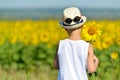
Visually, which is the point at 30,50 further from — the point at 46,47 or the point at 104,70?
the point at 104,70

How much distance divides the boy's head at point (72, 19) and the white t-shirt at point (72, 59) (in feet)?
0.44

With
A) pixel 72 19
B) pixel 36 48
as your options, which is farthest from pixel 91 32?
pixel 36 48

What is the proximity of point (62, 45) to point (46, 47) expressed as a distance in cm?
577

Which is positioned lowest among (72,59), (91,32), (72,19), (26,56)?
(26,56)

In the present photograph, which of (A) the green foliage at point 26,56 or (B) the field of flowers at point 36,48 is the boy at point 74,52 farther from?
(A) the green foliage at point 26,56

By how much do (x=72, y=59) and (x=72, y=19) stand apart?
1.11 feet

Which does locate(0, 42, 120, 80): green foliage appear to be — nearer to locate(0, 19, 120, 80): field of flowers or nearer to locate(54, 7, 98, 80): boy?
locate(0, 19, 120, 80): field of flowers

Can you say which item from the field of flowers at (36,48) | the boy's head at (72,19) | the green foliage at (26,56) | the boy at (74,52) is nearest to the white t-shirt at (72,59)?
the boy at (74,52)

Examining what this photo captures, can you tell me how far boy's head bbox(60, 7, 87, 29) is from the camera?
477 cm

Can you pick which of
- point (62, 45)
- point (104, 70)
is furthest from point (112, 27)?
point (62, 45)

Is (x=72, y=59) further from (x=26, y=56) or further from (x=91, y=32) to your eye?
(x=26, y=56)

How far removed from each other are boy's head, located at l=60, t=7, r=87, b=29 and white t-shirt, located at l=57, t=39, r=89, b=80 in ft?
0.44

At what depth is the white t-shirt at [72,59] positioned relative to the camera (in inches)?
188

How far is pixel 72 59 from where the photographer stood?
480cm
